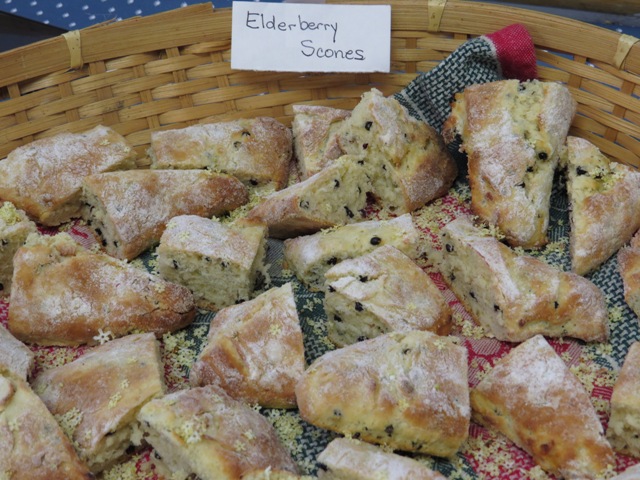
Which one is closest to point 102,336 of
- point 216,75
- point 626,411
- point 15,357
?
point 15,357

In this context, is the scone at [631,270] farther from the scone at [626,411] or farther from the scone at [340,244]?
the scone at [340,244]

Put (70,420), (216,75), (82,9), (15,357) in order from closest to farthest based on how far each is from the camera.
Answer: (70,420) < (15,357) < (216,75) < (82,9)

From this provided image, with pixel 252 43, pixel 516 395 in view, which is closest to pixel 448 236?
pixel 516 395

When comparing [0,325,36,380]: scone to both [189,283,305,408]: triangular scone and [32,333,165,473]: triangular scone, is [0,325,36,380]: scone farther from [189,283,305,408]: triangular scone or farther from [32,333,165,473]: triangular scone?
[189,283,305,408]: triangular scone

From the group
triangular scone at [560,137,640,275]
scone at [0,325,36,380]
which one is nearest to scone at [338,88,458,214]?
triangular scone at [560,137,640,275]

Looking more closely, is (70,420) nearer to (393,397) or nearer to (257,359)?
(257,359)

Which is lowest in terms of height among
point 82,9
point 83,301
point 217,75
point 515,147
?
point 83,301
